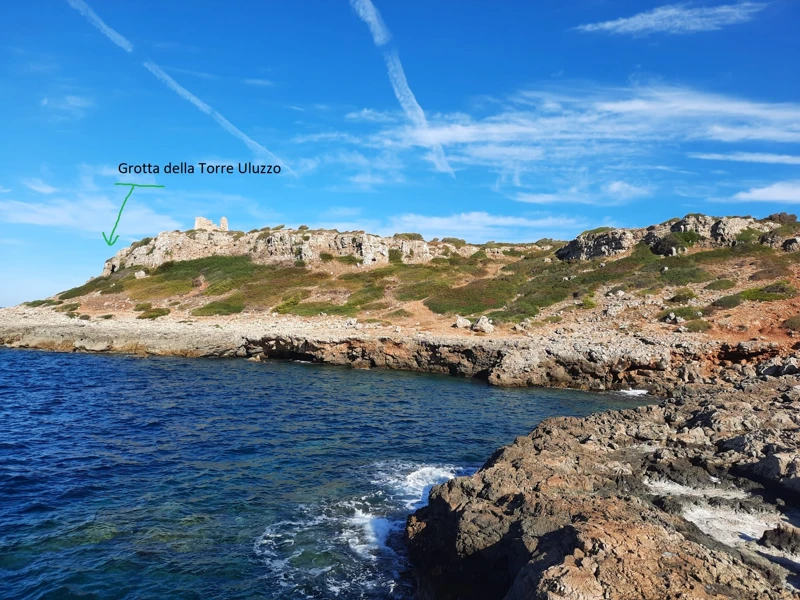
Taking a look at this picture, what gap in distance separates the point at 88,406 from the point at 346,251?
48.8 meters

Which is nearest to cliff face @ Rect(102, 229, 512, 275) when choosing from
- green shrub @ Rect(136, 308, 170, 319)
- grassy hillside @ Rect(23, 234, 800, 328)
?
grassy hillside @ Rect(23, 234, 800, 328)

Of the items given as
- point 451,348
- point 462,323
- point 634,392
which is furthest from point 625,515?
point 462,323

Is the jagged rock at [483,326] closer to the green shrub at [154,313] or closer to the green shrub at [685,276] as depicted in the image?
the green shrub at [685,276]

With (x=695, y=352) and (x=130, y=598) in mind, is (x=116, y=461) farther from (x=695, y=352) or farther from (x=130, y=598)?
(x=695, y=352)

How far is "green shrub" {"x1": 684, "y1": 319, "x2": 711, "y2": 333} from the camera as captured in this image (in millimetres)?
32844

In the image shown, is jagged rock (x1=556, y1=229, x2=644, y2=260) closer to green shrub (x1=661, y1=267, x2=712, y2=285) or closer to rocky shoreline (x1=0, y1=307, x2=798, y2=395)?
green shrub (x1=661, y1=267, x2=712, y2=285)

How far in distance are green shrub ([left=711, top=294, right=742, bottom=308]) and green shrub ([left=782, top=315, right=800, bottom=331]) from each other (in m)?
4.44

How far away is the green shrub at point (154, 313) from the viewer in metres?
48.5

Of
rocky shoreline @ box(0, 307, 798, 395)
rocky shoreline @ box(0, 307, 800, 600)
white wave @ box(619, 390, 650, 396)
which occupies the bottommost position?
white wave @ box(619, 390, 650, 396)

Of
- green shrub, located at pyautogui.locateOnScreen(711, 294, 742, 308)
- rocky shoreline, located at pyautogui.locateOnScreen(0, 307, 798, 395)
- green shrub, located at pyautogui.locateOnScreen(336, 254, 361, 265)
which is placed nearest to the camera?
rocky shoreline, located at pyautogui.locateOnScreen(0, 307, 798, 395)

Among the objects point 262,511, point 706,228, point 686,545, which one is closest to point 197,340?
point 262,511

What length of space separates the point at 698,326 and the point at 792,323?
530 centimetres

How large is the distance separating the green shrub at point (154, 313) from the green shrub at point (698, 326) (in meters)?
48.3

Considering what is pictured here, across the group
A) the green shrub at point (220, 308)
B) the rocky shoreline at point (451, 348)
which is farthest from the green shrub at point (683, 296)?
the green shrub at point (220, 308)
